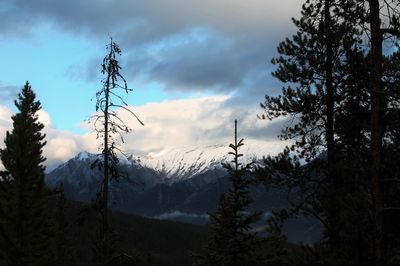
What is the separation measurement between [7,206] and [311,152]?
17.3 m

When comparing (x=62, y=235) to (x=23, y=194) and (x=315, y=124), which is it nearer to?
(x=23, y=194)

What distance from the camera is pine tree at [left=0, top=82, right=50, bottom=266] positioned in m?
27.4

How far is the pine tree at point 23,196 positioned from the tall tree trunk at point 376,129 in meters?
21.5

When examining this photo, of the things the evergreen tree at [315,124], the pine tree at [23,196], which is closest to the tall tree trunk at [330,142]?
the evergreen tree at [315,124]

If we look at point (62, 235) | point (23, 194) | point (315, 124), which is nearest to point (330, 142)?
point (315, 124)

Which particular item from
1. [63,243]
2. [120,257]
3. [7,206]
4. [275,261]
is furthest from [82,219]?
[63,243]

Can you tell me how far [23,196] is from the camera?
A: 1113 inches

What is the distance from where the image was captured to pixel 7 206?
91.0 feet

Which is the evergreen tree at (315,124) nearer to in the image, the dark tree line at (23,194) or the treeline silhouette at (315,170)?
the treeline silhouette at (315,170)

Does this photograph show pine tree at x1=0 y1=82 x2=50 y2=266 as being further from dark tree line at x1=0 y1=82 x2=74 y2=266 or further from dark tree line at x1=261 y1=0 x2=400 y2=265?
dark tree line at x1=261 y1=0 x2=400 y2=265

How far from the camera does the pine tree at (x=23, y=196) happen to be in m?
27.4

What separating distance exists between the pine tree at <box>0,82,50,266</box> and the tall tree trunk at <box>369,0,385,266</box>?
847 inches

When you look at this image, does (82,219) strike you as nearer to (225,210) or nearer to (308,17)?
(225,210)

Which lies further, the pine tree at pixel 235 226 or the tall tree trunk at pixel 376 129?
the pine tree at pixel 235 226
